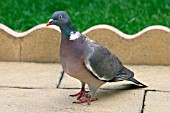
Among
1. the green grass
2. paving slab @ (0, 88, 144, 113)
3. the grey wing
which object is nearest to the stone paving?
paving slab @ (0, 88, 144, 113)

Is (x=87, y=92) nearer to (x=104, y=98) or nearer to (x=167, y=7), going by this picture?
(x=104, y=98)

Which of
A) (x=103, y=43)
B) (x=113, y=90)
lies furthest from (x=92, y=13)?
(x=113, y=90)

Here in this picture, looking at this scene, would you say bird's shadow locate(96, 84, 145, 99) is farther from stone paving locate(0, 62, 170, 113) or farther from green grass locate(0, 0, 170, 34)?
green grass locate(0, 0, 170, 34)

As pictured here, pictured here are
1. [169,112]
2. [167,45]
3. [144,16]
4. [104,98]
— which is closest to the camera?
[169,112]

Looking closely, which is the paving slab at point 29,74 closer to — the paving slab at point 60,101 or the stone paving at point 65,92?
the stone paving at point 65,92

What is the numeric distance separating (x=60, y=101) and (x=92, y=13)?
317 cm

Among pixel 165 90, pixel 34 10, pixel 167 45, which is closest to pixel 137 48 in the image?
pixel 167 45

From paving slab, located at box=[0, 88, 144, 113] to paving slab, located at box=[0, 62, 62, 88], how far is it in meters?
0.21

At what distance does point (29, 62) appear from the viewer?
825 cm

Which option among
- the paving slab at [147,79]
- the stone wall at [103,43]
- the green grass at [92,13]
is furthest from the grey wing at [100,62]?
the green grass at [92,13]

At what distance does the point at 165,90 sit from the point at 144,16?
8.65 feet

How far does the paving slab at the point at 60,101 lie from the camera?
6.59 m

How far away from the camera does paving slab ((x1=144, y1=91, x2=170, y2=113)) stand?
6578 millimetres

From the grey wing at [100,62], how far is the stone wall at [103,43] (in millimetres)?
1055
